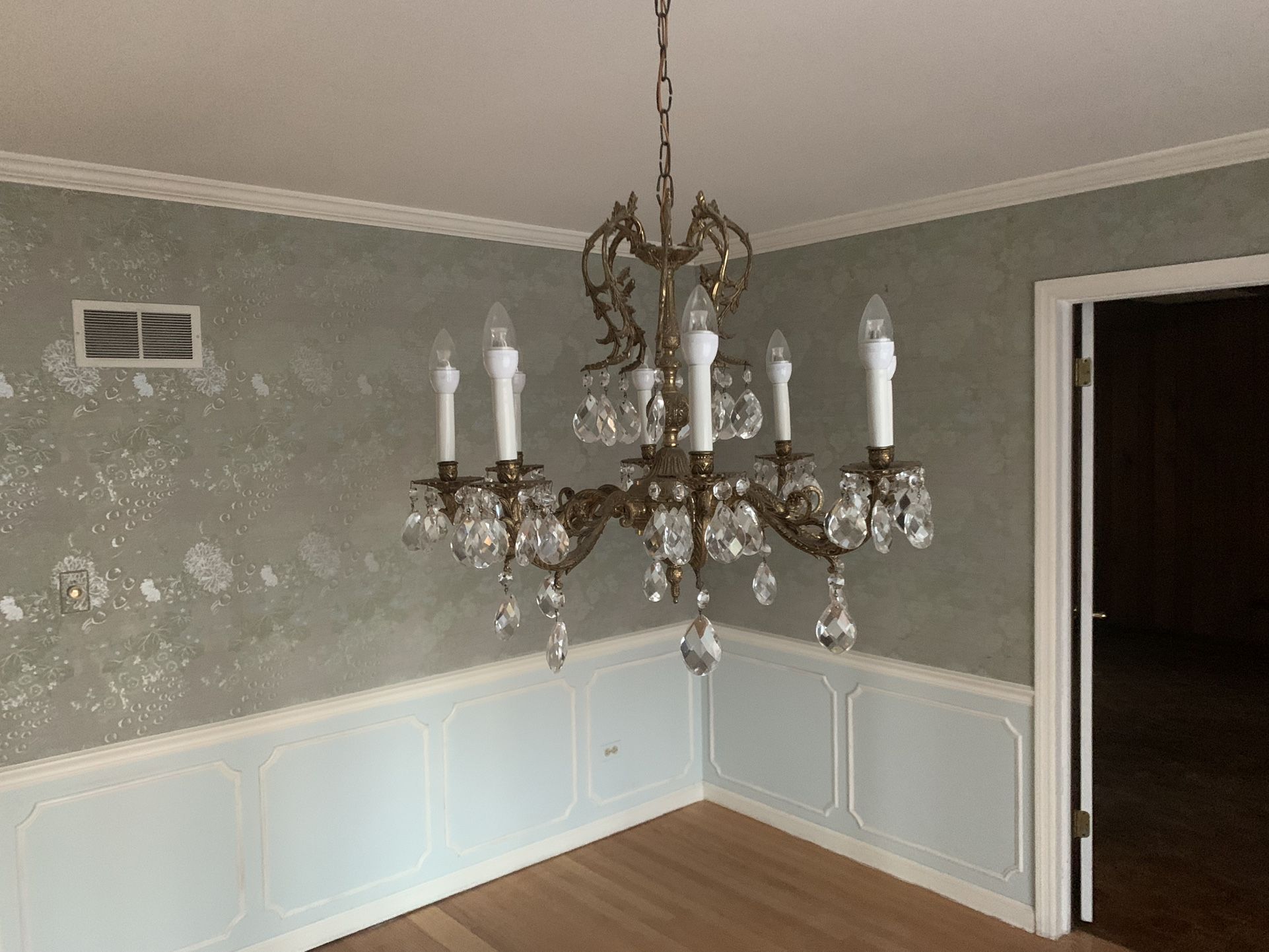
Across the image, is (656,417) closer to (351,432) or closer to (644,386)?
(644,386)

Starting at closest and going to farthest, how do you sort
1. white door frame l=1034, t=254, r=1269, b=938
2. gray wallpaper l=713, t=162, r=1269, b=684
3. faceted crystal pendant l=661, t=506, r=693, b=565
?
faceted crystal pendant l=661, t=506, r=693, b=565
gray wallpaper l=713, t=162, r=1269, b=684
white door frame l=1034, t=254, r=1269, b=938

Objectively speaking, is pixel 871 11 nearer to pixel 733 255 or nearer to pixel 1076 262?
pixel 1076 262

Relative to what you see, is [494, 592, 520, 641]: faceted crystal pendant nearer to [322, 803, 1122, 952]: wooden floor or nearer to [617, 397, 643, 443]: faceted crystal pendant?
[617, 397, 643, 443]: faceted crystal pendant

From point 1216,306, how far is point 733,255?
449 cm

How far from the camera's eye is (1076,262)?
304 cm

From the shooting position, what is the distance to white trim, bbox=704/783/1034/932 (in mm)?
3312

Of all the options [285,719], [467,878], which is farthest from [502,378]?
[467,878]

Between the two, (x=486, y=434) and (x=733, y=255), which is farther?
(x=733, y=255)

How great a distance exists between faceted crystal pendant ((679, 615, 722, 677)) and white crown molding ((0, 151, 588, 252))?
7.67 ft

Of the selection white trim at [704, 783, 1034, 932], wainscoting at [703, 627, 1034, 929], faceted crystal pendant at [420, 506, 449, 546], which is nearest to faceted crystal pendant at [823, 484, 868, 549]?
faceted crystal pendant at [420, 506, 449, 546]

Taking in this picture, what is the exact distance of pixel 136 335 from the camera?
9.30 feet

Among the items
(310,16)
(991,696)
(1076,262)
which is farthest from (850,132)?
(991,696)

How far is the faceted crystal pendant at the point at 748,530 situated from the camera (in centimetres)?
134

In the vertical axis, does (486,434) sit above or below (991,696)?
above
